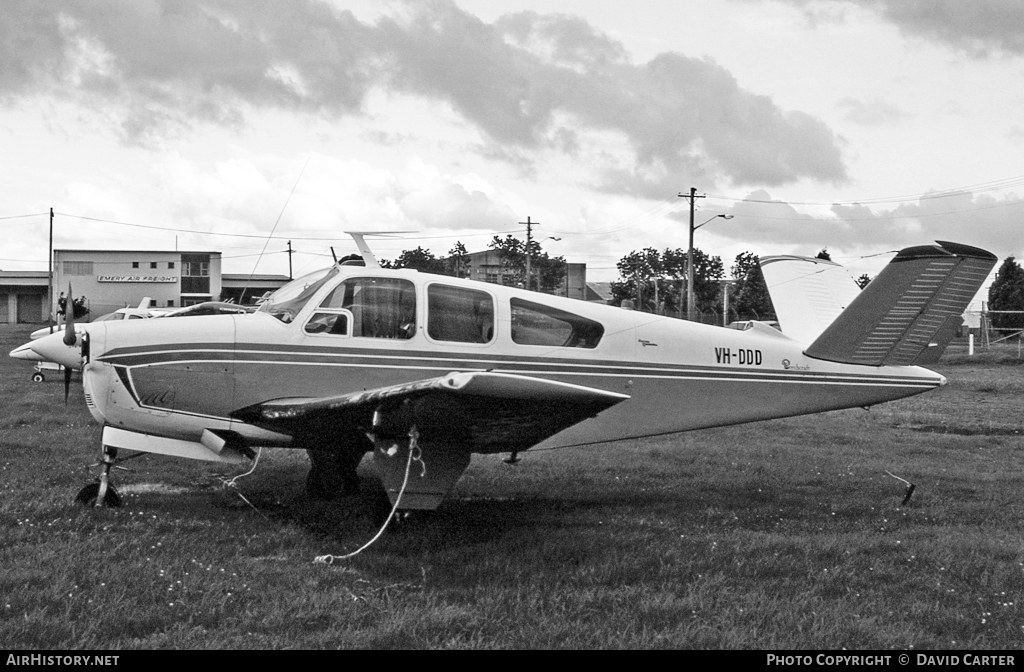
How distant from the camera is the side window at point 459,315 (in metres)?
7.31

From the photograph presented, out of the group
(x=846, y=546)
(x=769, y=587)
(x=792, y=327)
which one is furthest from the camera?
(x=792, y=327)

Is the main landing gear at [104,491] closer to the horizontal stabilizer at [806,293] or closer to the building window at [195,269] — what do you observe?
the horizontal stabilizer at [806,293]

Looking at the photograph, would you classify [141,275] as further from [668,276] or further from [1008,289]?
[1008,289]

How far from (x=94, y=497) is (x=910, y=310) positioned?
727 cm

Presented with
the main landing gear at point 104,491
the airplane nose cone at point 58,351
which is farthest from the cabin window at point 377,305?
the airplane nose cone at point 58,351

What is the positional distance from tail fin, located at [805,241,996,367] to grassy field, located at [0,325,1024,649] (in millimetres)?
1403

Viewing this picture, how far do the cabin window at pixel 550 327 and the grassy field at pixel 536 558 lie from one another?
1479mm

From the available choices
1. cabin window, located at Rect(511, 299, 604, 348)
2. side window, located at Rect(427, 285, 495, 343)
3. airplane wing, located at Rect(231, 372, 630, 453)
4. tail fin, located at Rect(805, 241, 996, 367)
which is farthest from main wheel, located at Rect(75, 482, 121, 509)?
tail fin, located at Rect(805, 241, 996, 367)

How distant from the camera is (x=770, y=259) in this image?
9.62 metres

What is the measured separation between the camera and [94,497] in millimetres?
7055

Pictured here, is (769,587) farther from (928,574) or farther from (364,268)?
(364,268)
